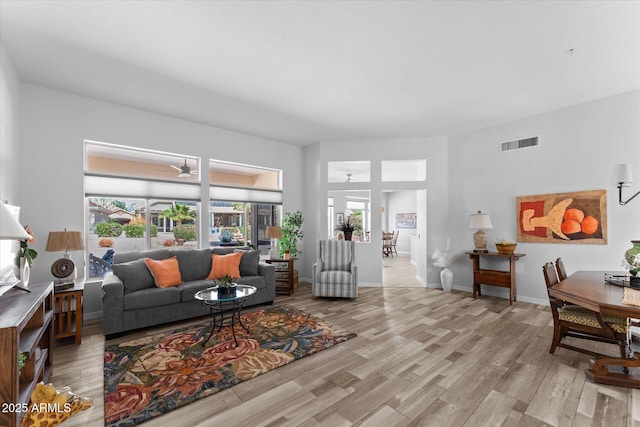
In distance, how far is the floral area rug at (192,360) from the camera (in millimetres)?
2109

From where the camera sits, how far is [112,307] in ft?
10.7

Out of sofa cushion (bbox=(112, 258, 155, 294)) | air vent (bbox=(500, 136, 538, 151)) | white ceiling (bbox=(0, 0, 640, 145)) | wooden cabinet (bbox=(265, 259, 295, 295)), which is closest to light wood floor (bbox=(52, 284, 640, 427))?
sofa cushion (bbox=(112, 258, 155, 294))

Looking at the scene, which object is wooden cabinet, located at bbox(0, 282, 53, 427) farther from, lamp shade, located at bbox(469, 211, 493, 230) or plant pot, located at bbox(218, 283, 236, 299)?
lamp shade, located at bbox(469, 211, 493, 230)

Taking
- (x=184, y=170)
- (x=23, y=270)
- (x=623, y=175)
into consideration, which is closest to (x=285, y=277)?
(x=184, y=170)

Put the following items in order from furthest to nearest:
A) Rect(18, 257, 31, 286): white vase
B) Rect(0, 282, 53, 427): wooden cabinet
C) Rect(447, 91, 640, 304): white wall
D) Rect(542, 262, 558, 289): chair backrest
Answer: Rect(447, 91, 640, 304): white wall → Rect(18, 257, 31, 286): white vase → Rect(542, 262, 558, 289): chair backrest → Rect(0, 282, 53, 427): wooden cabinet

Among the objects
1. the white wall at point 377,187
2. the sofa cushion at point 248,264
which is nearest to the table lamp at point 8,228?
the sofa cushion at point 248,264

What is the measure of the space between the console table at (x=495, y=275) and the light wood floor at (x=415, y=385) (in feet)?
3.29

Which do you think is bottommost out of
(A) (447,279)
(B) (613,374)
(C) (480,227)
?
(B) (613,374)

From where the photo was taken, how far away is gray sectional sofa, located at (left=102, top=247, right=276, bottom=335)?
3287mm

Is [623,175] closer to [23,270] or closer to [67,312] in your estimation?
[67,312]

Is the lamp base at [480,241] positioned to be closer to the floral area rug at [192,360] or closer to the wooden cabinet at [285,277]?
the floral area rug at [192,360]

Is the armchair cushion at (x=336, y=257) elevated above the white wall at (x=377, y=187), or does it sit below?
below

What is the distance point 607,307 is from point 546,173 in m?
3.26

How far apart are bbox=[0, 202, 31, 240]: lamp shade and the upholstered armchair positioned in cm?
379
